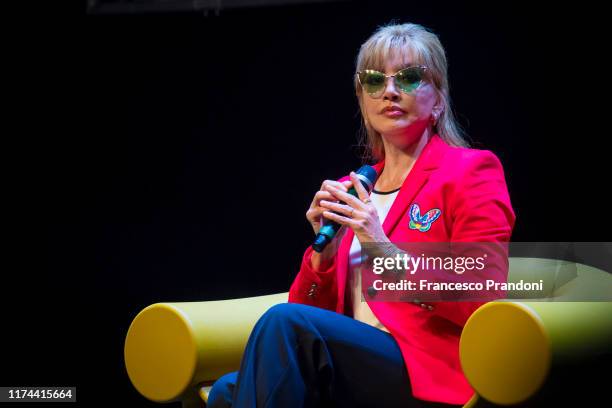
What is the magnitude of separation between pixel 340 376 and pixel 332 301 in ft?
1.06

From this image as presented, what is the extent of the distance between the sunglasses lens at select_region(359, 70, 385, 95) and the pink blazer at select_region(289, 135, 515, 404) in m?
0.20

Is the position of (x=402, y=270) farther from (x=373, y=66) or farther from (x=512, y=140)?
(x=512, y=140)

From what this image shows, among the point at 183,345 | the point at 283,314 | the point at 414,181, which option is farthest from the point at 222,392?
the point at 414,181

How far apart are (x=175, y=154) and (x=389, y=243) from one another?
1491 millimetres

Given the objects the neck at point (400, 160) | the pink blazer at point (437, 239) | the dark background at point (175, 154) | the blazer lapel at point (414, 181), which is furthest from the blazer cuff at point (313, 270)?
the dark background at point (175, 154)

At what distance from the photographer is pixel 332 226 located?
1.87 metres

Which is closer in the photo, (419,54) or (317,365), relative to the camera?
(317,365)

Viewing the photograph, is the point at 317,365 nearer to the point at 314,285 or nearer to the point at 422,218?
the point at 314,285

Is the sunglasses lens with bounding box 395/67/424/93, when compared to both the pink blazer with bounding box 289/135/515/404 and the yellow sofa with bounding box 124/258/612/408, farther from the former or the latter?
the yellow sofa with bounding box 124/258/612/408

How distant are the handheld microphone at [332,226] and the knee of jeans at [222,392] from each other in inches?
15.1

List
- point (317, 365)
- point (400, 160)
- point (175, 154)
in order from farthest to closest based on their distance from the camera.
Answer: point (175, 154) → point (400, 160) → point (317, 365)

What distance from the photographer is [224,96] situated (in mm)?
3119

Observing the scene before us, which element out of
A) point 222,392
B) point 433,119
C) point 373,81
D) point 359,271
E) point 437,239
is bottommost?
point 222,392

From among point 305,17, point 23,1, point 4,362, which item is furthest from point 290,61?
point 4,362
